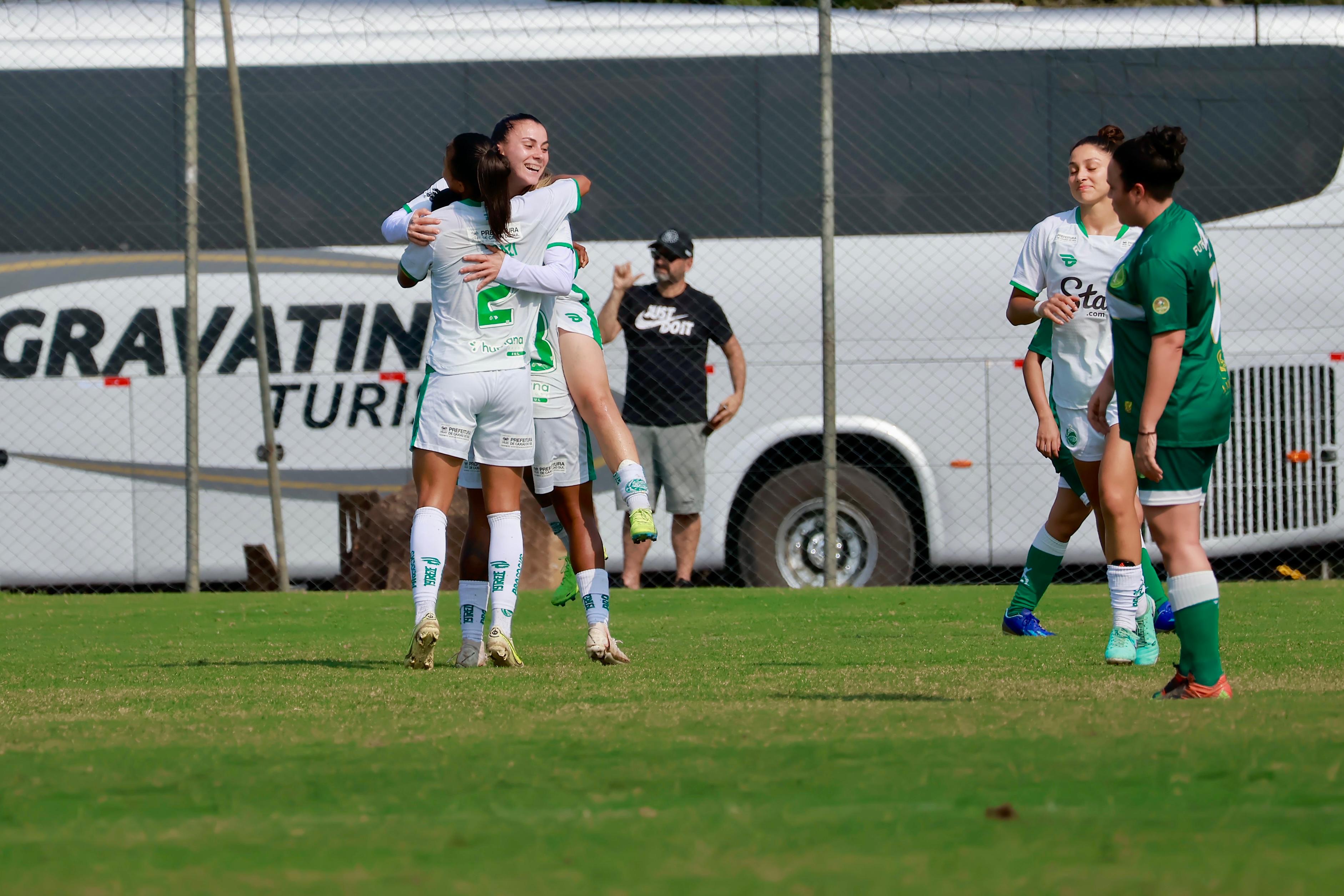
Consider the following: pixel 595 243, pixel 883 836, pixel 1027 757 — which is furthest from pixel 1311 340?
pixel 883 836

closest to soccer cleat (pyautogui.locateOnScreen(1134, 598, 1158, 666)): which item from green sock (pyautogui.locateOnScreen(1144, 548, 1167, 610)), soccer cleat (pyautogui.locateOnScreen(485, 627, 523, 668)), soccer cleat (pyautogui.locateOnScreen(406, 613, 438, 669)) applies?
green sock (pyautogui.locateOnScreen(1144, 548, 1167, 610))

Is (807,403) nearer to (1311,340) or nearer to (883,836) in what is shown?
(1311,340)

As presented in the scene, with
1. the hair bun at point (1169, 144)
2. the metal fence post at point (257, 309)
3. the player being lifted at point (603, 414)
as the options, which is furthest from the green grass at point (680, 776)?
the metal fence post at point (257, 309)

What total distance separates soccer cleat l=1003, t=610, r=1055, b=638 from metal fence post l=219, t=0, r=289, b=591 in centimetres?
615

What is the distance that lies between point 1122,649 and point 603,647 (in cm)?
186

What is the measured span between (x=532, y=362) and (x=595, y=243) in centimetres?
580

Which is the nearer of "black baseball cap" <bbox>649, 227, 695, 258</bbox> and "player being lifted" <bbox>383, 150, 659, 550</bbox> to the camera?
"player being lifted" <bbox>383, 150, 659, 550</bbox>

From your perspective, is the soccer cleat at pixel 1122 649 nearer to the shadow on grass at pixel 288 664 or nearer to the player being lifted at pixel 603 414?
the player being lifted at pixel 603 414

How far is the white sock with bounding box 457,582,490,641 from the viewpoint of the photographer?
6.07 meters

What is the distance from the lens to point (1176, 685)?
448cm

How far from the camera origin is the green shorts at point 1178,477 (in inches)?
172

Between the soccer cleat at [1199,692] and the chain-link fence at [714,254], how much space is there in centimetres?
710

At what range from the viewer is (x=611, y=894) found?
2297 mm

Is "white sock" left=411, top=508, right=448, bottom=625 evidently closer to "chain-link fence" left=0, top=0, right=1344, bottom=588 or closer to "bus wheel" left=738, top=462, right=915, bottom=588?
"chain-link fence" left=0, top=0, right=1344, bottom=588
